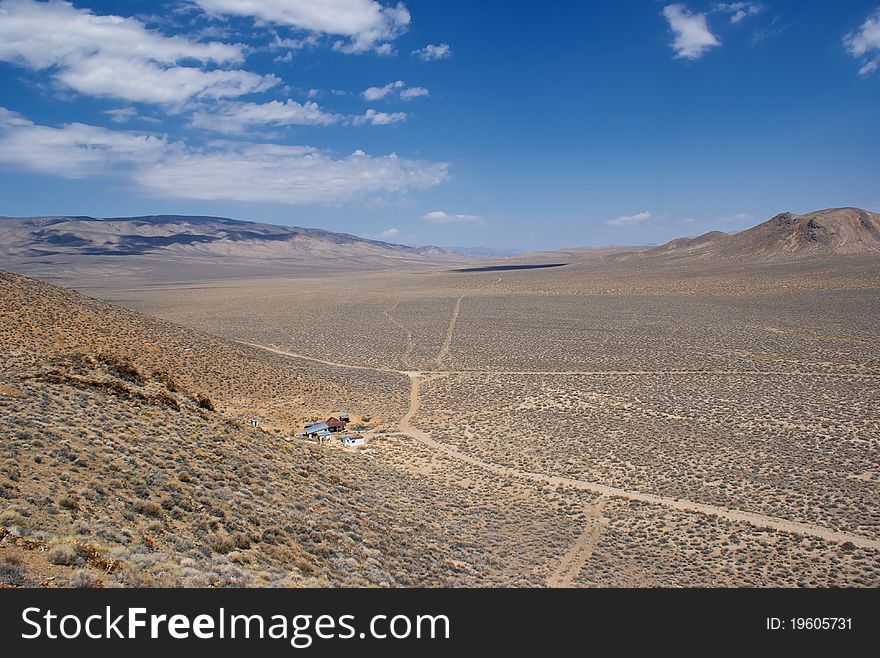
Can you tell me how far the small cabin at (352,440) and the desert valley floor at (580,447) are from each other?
438 millimetres

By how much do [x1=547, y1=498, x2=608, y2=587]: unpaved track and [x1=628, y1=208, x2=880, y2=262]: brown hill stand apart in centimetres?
10634

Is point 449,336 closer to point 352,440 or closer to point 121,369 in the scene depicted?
point 352,440

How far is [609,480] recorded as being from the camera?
16312 mm

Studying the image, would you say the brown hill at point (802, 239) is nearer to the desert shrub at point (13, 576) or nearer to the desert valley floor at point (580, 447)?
the desert valley floor at point (580, 447)

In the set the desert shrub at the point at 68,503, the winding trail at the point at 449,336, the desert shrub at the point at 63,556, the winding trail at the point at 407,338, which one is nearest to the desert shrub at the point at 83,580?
the desert shrub at the point at 63,556

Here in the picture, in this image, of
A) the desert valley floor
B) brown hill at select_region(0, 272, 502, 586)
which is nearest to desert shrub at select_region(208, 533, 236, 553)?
brown hill at select_region(0, 272, 502, 586)

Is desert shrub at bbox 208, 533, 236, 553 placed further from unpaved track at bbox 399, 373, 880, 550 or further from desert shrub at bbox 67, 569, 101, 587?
unpaved track at bbox 399, 373, 880, 550

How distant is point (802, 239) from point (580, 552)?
123 meters

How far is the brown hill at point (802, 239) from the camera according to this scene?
106 meters

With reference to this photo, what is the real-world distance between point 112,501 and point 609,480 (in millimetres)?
12780

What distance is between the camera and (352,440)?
2002cm

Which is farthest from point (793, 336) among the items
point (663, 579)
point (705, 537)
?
point (663, 579)

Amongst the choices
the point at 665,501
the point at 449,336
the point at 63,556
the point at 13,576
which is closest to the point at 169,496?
the point at 63,556

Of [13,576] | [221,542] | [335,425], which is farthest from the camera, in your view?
[335,425]
